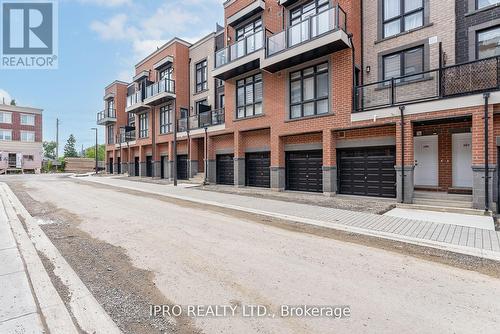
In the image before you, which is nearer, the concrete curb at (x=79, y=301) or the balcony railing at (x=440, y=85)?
the concrete curb at (x=79, y=301)

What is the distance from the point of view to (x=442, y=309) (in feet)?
10.8

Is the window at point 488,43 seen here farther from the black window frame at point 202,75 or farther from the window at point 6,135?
the window at point 6,135

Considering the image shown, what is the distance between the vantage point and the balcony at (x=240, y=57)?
51.2 ft

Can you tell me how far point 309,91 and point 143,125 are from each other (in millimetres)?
22132

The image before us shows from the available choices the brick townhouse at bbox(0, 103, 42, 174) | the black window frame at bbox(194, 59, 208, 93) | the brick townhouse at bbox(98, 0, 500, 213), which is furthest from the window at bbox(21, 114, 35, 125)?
the brick townhouse at bbox(98, 0, 500, 213)

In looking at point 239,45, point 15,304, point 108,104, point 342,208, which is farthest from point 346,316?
point 108,104

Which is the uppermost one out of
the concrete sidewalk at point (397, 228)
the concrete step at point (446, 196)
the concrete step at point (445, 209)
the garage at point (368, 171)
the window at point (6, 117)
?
the window at point (6, 117)

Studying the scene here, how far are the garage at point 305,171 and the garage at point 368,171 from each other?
1.21 meters

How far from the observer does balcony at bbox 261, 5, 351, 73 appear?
12.1 m

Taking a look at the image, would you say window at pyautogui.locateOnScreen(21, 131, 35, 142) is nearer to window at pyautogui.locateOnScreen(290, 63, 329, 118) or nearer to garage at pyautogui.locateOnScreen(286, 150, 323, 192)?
garage at pyautogui.locateOnScreen(286, 150, 323, 192)

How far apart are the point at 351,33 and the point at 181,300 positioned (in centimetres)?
1394

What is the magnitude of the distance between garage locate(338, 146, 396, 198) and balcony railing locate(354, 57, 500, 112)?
7.02ft

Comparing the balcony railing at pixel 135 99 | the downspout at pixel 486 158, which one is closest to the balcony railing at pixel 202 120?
the balcony railing at pixel 135 99

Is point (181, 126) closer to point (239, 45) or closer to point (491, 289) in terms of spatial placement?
point (239, 45)
